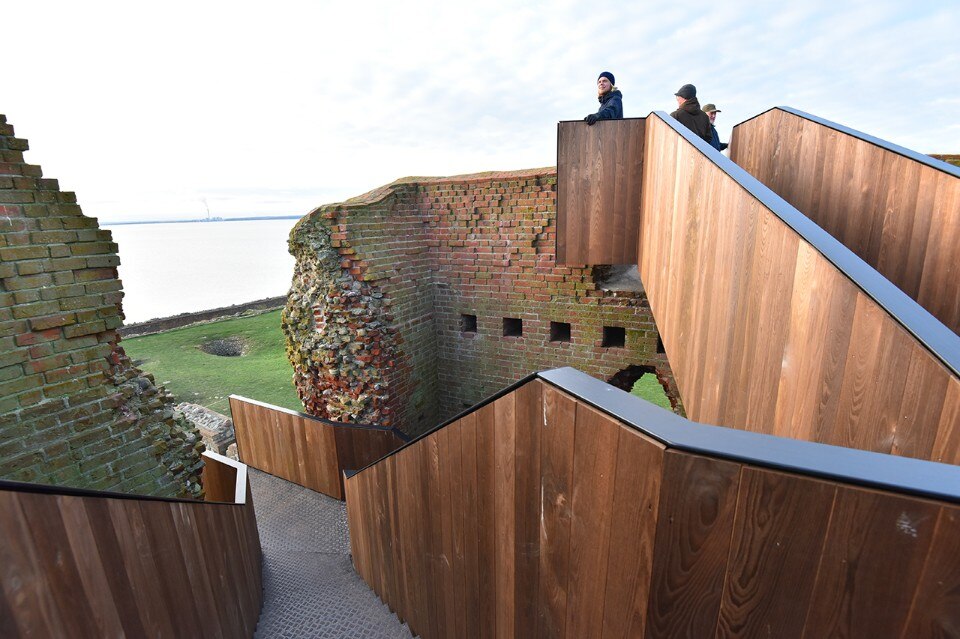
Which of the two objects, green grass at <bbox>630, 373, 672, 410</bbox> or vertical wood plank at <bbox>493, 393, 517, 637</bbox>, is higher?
vertical wood plank at <bbox>493, 393, 517, 637</bbox>

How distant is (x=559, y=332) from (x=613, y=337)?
762 mm

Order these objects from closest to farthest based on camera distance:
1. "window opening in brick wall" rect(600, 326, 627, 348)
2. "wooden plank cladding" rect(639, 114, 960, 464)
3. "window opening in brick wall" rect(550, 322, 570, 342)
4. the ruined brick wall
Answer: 1. "wooden plank cladding" rect(639, 114, 960, 464)
2. the ruined brick wall
3. "window opening in brick wall" rect(600, 326, 627, 348)
4. "window opening in brick wall" rect(550, 322, 570, 342)

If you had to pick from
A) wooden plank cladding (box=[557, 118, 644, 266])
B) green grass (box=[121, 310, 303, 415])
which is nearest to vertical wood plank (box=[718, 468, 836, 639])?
wooden plank cladding (box=[557, 118, 644, 266])

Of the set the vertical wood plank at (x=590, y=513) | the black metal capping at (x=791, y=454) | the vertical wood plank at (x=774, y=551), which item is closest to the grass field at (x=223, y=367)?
the vertical wood plank at (x=590, y=513)

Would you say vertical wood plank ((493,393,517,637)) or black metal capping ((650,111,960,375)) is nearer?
black metal capping ((650,111,960,375))

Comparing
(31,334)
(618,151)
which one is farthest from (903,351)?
(31,334)

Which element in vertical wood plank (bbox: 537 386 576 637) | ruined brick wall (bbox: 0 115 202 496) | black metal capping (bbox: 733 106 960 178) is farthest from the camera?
ruined brick wall (bbox: 0 115 202 496)

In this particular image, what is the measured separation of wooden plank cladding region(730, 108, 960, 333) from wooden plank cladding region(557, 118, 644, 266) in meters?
1.17

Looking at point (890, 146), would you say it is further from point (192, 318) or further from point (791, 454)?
point (192, 318)

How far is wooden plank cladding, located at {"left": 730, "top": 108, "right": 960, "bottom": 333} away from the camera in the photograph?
1.69m

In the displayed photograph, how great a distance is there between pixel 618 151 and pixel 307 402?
5233mm

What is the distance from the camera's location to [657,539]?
0.97 metres

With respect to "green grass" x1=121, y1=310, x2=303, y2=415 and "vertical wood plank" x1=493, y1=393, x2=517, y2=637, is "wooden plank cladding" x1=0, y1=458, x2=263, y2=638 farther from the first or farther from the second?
"green grass" x1=121, y1=310, x2=303, y2=415

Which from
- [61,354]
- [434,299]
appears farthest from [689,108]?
[61,354]
